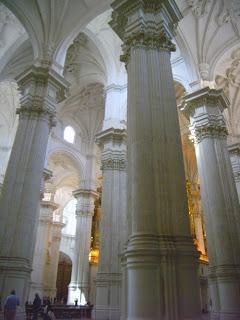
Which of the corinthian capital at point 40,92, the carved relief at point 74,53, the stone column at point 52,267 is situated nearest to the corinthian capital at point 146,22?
the corinthian capital at point 40,92

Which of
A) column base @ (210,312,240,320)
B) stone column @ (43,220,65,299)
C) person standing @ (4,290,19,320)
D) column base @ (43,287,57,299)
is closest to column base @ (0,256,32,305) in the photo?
person standing @ (4,290,19,320)

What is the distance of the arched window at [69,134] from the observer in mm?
21566

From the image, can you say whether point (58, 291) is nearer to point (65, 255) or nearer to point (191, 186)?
point (65, 255)

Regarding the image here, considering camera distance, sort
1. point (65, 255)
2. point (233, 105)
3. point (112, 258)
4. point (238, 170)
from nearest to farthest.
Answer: point (112, 258) < point (238, 170) < point (233, 105) < point (65, 255)

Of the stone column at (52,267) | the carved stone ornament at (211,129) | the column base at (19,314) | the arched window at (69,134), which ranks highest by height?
the arched window at (69,134)

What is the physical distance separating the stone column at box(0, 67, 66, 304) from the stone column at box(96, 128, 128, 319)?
331 centimetres

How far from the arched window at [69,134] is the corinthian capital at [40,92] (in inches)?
406

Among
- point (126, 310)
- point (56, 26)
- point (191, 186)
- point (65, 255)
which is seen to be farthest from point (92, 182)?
point (126, 310)

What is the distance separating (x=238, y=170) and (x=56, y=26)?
10959mm

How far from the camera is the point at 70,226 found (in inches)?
1352

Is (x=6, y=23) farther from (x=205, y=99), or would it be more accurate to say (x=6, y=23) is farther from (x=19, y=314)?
(x=19, y=314)

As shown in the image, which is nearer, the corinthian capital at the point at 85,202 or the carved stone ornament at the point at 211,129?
the carved stone ornament at the point at 211,129

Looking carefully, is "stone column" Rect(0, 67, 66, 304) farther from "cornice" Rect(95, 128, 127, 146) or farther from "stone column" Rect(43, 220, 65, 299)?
"stone column" Rect(43, 220, 65, 299)

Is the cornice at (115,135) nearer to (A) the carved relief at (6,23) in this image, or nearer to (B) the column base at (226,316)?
(A) the carved relief at (6,23)
